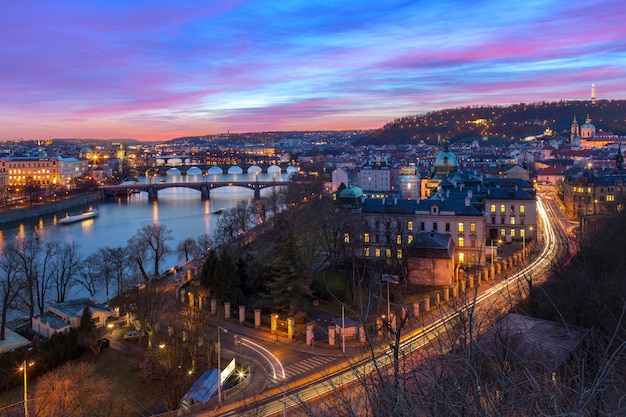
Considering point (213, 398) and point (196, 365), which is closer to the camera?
point (213, 398)

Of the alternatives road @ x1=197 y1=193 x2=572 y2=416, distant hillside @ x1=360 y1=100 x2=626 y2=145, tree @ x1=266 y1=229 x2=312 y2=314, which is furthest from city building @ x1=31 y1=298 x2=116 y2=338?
distant hillside @ x1=360 y1=100 x2=626 y2=145

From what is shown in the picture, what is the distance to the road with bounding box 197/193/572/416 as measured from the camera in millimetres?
2797

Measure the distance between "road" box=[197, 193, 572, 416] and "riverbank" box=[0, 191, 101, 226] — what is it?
21.9 metres

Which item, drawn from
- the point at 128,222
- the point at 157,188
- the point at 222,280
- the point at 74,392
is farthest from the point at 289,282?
the point at 157,188

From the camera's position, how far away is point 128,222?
23.9 meters

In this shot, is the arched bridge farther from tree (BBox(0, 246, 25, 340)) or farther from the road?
tree (BBox(0, 246, 25, 340))

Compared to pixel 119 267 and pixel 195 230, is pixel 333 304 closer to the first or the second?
pixel 119 267

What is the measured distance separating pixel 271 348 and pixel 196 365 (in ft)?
3.58

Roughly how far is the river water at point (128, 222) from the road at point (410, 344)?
7.85 metres

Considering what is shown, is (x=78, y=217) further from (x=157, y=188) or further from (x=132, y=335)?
(x=132, y=335)

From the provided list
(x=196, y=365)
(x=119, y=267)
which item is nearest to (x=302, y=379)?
(x=196, y=365)

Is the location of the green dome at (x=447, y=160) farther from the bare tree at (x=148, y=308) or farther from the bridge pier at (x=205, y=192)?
the bare tree at (x=148, y=308)

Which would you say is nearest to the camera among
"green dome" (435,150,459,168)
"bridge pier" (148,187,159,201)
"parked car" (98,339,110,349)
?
"parked car" (98,339,110,349)

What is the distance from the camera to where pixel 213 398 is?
5914mm
